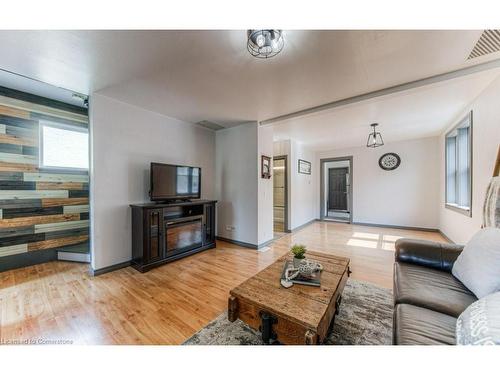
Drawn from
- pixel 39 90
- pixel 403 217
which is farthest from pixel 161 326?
pixel 403 217

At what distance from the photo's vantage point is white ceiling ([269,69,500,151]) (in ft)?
7.71

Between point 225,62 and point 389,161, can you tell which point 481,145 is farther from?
point 225,62

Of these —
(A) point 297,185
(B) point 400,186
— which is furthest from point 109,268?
(B) point 400,186

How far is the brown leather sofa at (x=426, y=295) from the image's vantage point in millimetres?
935

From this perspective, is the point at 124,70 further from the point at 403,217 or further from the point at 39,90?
the point at 403,217

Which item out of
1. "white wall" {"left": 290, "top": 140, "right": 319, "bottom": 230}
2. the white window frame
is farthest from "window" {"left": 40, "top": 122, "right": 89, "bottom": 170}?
"white wall" {"left": 290, "top": 140, "right": 319, "bottom": 230}

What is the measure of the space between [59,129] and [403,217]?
7.46m

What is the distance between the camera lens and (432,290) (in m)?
1.31

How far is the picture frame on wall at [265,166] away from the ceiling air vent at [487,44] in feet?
8.79

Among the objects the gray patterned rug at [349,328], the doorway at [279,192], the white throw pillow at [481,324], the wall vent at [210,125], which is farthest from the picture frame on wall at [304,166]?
the white throw pillow at [481,324]

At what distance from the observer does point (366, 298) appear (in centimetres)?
190

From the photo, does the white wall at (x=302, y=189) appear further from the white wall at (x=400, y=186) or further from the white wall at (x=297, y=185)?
the white wall at (x=400, y=186)

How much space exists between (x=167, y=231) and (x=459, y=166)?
507 centimetres

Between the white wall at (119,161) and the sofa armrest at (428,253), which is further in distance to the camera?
the white wall at (119,161)
